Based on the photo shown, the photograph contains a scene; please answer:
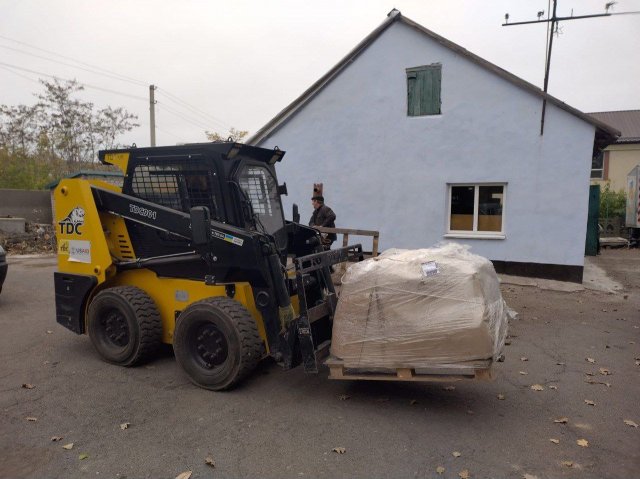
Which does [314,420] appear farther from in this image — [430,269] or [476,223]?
[476,223]

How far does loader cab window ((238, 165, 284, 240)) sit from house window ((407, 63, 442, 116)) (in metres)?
6.36

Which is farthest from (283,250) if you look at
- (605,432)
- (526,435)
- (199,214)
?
(605,432)

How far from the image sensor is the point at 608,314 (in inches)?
303

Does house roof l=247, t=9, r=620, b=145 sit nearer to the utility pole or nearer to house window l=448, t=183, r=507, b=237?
house window l=448, t=183, r=507, b=237

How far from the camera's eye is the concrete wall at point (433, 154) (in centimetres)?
986

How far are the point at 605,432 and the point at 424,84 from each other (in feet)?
28.2

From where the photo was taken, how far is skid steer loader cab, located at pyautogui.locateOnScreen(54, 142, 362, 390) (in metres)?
4.25

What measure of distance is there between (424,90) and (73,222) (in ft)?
26.8

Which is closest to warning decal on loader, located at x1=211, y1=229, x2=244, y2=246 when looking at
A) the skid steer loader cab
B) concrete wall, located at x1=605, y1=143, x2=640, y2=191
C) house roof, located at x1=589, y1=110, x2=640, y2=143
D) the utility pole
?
the skid steer loader cab

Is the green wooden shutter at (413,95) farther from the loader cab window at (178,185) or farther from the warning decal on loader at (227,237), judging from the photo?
the warning decal on loader at (227,237)

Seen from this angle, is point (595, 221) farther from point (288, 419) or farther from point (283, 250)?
point (288, 419)

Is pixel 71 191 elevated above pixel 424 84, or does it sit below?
below

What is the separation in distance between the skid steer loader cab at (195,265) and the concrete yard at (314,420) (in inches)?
15.6

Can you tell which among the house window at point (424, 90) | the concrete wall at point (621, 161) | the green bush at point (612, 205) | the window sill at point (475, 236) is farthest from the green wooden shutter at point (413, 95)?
the concrete wall at point (621, 161)
